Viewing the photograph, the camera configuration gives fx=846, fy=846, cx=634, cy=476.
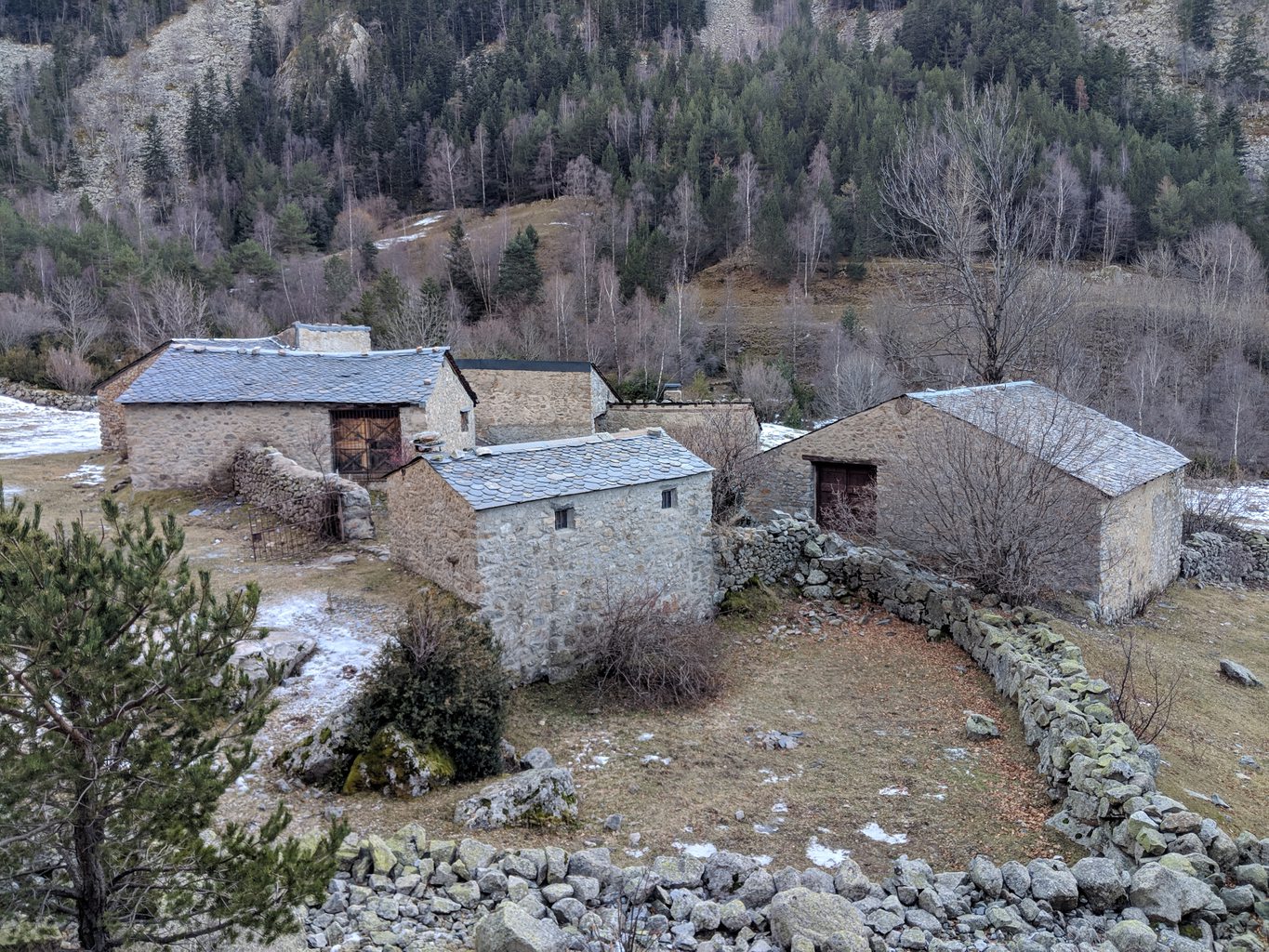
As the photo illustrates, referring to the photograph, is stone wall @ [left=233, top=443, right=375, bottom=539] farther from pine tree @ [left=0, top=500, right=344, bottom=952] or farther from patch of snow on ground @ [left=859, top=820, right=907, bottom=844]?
pine tree @ [left=0, top=500, right=344, bottom=952]

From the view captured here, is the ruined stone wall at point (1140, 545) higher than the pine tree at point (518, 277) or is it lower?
lower

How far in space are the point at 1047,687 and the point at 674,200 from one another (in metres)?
57.3

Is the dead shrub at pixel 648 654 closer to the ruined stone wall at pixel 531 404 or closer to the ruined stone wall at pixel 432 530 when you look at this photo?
the ruined stone wall at pixel 432 530

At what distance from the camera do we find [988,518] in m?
14.3

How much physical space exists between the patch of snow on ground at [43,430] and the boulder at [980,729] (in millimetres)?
26520

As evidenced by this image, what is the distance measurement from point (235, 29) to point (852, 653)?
121 meters

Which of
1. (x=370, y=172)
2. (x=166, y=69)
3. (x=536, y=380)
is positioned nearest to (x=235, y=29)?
(x=166, y=69)

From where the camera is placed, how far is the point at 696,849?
800 centimetres

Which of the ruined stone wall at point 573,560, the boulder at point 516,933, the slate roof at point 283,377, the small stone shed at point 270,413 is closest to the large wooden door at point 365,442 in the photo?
the small stone shed at point 270,413

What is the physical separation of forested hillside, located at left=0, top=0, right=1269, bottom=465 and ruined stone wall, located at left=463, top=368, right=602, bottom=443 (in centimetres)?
1020

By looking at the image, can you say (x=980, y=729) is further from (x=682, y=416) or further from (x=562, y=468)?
(x=682, y=416)

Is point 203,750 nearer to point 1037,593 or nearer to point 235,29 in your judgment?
point 1037,593

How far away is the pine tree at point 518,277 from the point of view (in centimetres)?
5250

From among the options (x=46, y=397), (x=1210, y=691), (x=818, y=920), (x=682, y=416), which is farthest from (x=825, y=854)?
(x=46, y=397)
